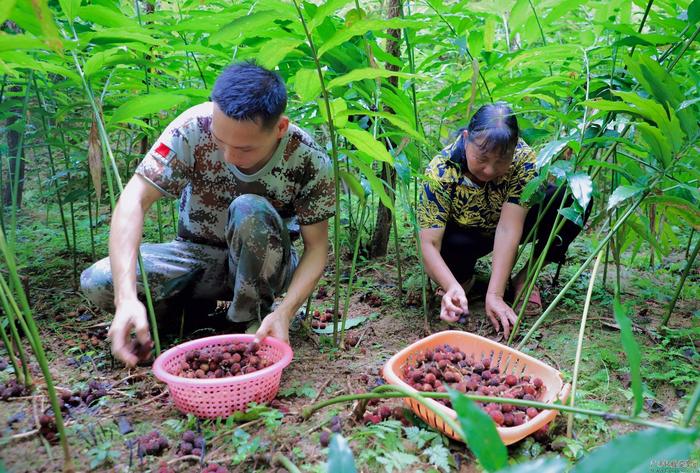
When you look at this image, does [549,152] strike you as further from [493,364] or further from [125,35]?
[125,35]

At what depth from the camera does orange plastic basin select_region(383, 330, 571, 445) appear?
1.22m

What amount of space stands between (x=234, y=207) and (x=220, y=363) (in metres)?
0.56

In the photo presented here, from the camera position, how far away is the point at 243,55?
1812 mm

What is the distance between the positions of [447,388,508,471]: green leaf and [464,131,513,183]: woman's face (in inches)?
60.0

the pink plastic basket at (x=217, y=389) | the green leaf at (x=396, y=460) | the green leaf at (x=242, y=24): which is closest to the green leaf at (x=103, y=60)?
the green leaf at (x=242, y=24)

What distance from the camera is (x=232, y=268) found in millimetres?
1975

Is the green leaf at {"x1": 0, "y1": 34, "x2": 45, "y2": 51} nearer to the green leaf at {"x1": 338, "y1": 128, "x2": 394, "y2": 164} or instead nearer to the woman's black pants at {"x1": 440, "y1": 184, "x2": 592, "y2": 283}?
the green leaf at {"x1": 338, "y1": 128, "x2": 394, "y2": 164}

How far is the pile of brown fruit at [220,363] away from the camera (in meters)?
1.49

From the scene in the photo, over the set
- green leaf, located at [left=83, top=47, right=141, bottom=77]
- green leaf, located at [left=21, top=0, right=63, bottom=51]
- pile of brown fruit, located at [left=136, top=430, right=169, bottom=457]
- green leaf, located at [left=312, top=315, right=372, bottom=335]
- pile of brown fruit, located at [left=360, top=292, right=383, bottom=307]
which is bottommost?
green leaf, located at [left=312, top=315, right=372, bottom=335]

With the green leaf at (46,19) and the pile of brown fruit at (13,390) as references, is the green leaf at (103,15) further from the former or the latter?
the pile of brown fruit at (13,390)

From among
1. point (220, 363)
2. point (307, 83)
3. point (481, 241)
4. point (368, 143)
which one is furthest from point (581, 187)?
point (220, 363)

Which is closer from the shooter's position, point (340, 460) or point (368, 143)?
point (340, 460)

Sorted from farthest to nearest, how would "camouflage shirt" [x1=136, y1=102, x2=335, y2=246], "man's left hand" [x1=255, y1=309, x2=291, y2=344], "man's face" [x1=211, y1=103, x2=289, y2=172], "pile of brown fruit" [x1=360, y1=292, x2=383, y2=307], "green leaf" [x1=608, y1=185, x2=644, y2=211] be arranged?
1. "pile of brown fruit" [x1=360, y1=292, x2=383, y2=307]
2. "camouflage shirt" [x1=136, y1=102, x2=335, y2=246]
3. "man's left hand" [x1=255, y1=309, x2=291, y2=344]
4. "man's face" [x1=211, y1=103, x2=289, y2=172]
5. "green leaf" [x1=608, y1=185, x2=644, y2=211]

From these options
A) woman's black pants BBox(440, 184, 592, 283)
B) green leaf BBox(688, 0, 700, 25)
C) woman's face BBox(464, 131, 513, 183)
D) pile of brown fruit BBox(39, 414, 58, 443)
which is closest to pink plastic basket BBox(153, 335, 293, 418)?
pile of brown fruit BBox(39, 414, 58, 443)
